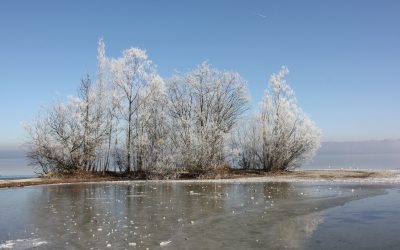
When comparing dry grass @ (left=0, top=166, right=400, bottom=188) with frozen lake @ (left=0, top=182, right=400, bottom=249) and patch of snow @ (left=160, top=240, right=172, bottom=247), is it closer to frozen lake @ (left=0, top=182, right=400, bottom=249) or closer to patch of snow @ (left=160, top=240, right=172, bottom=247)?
frozen lake @ (left=0, top=182, right=400, bottom=249)

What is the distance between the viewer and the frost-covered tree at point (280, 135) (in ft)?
146

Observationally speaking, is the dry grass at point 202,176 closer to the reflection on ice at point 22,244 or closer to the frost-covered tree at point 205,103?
the frost-covered tree at point 205,103

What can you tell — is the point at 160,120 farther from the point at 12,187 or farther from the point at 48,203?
the point at 48,203

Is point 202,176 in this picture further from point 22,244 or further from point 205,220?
point 22,244

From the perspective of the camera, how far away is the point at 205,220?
16562 millimetres

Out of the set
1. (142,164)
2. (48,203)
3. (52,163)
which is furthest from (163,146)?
(48,203)

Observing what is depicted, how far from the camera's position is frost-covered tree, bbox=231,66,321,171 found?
44469 millimetres

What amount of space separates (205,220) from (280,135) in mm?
29046

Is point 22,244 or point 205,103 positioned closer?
point 22,244

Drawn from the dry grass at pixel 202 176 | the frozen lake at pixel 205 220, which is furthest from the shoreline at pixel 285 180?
the frozen lake at pixel 205 220

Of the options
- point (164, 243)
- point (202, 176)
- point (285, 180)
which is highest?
point (202, 176)

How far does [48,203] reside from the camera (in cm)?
2203

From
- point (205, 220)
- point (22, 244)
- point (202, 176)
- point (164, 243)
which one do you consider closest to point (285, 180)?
point (202, 176)

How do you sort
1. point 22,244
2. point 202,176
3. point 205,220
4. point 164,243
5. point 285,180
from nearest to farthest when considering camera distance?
point 164,243, point 22,244, point 205,220, point 285,180, point 202,176
